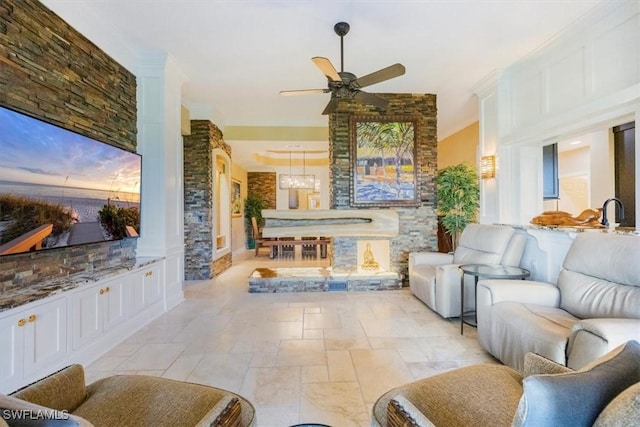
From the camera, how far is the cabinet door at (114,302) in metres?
2.85

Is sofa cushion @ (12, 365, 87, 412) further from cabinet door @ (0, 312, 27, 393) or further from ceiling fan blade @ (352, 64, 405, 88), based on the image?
ceiling fan blade @ (352, 64, 405, 88)

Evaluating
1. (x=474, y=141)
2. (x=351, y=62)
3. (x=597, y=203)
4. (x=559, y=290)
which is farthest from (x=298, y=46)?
(x=597, y=203)

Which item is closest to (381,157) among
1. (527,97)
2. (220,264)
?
(527,97)

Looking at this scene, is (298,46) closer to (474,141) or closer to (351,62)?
(351,62)

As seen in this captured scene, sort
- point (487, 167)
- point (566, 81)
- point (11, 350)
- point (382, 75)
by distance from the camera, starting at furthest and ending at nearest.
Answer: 1. point (487, 167)
2. point (566, 81)
3. point (382, 75)
4. point (11, 350)

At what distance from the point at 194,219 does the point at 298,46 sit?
3.56m

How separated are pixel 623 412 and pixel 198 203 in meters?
5.88

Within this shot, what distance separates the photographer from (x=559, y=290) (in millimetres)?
2633

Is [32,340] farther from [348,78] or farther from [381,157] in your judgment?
[381,157]

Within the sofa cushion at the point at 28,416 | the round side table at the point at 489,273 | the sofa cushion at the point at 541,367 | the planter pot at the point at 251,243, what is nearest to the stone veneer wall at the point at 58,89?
the sofa cushion at the point at 28,416

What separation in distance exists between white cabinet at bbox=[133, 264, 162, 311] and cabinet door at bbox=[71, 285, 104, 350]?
1.82 feet

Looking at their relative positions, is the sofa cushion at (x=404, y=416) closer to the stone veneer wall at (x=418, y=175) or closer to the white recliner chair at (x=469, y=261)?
the white recliner chair at (x=469, y=261)

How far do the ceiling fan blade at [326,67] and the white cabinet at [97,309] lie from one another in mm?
2684

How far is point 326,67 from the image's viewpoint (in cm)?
298
